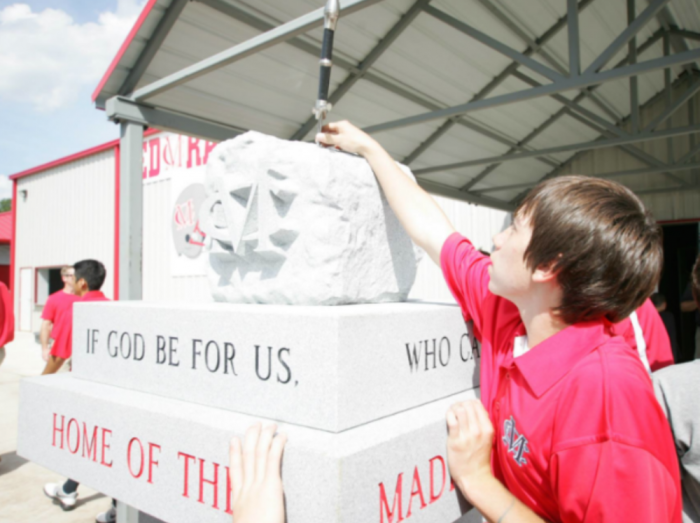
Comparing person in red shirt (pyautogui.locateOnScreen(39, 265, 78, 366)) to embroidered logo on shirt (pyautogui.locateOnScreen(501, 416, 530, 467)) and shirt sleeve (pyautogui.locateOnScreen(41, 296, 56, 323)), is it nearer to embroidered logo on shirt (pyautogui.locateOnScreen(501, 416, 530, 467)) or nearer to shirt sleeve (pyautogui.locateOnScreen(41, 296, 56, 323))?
shirt sleeve (pyautogui.locateOnScreen(41, 296, 56, 323))

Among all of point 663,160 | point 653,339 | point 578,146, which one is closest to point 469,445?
point 653,339

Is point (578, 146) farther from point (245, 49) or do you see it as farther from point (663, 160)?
point (663, 160)

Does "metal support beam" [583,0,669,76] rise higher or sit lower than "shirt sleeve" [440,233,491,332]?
higher

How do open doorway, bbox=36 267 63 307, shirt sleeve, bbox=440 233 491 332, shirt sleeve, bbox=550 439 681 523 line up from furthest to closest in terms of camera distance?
open doorway, bbox=36 267 63 307 < shirt sleeve, bbox=440 233 491 332 < shirt sleeve, bbox=550 439 681 523

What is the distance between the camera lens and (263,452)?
1202 mm

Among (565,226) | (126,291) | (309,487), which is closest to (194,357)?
(309,487)

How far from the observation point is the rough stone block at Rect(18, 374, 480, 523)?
1142 mm

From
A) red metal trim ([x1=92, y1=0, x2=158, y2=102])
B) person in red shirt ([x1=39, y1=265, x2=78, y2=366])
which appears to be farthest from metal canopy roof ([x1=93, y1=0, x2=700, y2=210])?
person in red shirt ([x1=39, y1=265, x2=78, y2=366])

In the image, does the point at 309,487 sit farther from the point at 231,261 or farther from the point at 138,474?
the point at 231,261

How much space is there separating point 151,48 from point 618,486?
312 cm

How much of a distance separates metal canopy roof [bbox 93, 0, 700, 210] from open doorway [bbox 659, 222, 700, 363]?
A: 193cm

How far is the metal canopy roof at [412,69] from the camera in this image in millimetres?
3006

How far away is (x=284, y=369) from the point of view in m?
1.32

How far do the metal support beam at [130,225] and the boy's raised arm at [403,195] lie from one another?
1631 millimetres
